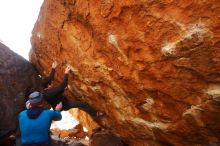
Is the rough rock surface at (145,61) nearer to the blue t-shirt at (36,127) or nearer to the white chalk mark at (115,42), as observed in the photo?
the white chalk mark at (115,42)

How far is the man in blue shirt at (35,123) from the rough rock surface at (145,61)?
74.0 inches

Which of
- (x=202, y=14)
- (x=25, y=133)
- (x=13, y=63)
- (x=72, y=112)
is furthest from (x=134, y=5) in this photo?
(x=72, y=112)

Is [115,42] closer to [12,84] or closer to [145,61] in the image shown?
[145,61]

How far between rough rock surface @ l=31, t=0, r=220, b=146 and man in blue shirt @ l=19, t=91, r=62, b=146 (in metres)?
1.88

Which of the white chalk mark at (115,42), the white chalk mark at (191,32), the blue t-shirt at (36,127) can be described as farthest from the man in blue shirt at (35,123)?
the white chalk mark at (191,32)

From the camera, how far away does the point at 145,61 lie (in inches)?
245

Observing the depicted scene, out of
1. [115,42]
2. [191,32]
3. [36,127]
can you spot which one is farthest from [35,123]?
[191,32]

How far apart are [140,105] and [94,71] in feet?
4.57

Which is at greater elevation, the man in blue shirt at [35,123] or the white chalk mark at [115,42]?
the white chalk mark at [115,42]

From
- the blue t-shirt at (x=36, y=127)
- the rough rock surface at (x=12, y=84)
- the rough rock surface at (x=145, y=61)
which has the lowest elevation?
the blue t-shirt at (x=36, y=127)

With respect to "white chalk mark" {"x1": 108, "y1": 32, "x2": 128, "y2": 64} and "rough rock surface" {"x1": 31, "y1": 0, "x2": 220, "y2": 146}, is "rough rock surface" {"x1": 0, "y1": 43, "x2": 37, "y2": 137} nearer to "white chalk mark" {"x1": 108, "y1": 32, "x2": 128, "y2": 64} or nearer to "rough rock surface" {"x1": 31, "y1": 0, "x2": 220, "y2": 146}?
"rough rock surface" {"x1": 31, "y1": 0, "x2": 220, "y2": 146}

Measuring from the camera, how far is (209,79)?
5.63 metres

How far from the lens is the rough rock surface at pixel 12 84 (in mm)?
8555

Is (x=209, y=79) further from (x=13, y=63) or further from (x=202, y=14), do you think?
(x=13, y=63)
